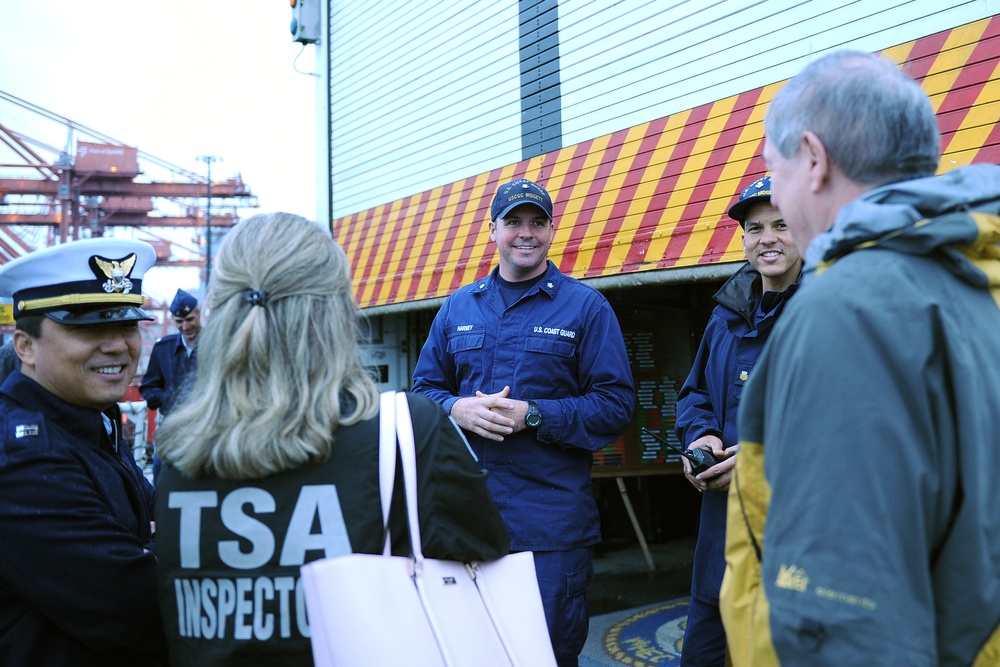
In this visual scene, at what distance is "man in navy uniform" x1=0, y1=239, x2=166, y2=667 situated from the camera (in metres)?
1.51

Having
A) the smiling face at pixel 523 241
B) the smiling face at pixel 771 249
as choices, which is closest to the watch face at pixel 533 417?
the smiling face at pixel 523 241

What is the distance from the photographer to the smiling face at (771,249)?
277 centimetres

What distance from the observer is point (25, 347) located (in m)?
1.82

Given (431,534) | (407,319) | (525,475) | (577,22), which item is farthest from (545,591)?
(407,319)

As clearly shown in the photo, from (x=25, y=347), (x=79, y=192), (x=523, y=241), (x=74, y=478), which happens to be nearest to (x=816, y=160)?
(x=74, y=478)

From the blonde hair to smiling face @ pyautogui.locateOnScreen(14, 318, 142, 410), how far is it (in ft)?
1.40

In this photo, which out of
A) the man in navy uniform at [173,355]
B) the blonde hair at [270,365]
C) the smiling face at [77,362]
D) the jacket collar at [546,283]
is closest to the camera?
the blonde hair at [270,365]

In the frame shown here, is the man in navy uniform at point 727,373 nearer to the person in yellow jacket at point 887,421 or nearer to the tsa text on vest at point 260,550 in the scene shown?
the person in yellow jacket at point 887,421

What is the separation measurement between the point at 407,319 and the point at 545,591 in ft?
20.6

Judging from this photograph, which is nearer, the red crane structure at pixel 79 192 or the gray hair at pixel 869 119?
the gray hair at pixel 869 119

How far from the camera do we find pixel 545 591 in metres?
2.77

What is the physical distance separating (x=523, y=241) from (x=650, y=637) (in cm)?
292

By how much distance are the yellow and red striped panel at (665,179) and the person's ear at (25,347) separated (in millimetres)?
3600

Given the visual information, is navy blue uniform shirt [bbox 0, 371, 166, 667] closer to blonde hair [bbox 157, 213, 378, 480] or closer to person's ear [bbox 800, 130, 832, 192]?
blonde hair [bbox 157, 213, 378, 480]
